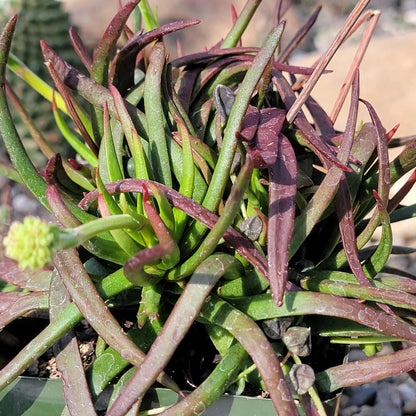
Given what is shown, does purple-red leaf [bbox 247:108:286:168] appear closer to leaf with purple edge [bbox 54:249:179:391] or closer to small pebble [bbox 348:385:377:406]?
leaf with purple edge [bbox 54:249:179:391]

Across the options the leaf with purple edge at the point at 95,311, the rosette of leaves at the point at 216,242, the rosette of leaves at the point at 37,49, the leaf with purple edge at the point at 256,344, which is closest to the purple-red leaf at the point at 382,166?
the rosette of leaves at the point at 216,242

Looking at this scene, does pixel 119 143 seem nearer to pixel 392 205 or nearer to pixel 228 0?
pixel 392 205

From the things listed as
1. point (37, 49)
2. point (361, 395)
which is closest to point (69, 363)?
point (361, 395)

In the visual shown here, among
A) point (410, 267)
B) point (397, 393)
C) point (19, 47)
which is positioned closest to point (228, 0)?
point (19, 47)

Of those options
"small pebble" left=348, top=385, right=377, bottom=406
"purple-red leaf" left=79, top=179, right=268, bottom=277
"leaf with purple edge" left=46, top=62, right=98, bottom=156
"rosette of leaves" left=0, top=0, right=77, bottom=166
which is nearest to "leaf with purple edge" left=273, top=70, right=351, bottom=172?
"purple-red leaf" left=79, top=179, right=268, bottom=277

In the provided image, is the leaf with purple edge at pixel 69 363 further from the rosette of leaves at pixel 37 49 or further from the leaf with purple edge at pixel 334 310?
the rosette of leaves at pixel 37 49

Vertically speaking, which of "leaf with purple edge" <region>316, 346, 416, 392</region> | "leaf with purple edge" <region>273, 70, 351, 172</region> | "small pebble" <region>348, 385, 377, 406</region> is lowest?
"small pebble" <region>348, 385, 377, 406</region>

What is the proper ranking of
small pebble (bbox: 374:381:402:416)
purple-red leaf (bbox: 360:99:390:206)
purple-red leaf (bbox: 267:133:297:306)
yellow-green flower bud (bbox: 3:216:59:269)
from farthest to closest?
small pebble (bbox: 374:381:402:416)
purple-red leaf (bbox: 360:99:390:206)
purple-red leaf (bbox: 267:133:297:306)
yellow-green flower bud (bbox: 3:216:59:269)
